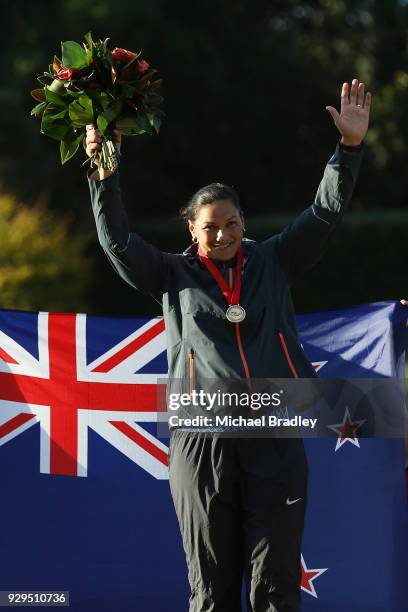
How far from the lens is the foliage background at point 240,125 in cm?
2181

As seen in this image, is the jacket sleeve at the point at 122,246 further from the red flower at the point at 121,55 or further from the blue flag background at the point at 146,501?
the blue flag background at the point at 146,501

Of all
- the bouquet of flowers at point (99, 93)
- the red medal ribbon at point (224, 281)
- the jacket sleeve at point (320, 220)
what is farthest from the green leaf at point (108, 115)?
the jacket sleeve at point (320, 220)

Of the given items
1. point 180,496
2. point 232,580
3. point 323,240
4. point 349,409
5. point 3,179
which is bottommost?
point 232,580

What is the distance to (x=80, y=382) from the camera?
5.28 meters

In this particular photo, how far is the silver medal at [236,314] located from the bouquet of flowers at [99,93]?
73 cm

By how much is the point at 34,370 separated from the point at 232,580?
194 cm

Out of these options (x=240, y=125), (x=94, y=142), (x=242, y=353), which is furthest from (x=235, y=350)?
(x=240, y=125)

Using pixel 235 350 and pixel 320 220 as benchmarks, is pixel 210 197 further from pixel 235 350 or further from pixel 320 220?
pixel 235 350

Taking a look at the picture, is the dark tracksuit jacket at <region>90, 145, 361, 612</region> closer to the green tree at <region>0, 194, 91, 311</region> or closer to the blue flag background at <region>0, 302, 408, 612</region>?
the blue flag background at <region>0, 302, 408, 612</region>

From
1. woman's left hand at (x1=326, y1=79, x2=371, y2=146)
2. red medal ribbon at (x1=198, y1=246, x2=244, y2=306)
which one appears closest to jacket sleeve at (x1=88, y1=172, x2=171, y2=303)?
red medal ribbon at (x1=198, y1=246, x2=244, y2=306)

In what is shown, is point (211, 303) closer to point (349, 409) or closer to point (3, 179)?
point (349, 409)

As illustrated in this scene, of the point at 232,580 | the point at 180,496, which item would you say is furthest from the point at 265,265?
the point at 232,580

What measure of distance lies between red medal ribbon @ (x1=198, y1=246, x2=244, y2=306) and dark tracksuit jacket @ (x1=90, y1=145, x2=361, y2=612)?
0.02 m

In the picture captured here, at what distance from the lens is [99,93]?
154 inches
